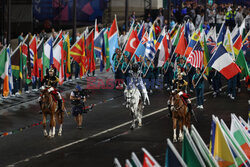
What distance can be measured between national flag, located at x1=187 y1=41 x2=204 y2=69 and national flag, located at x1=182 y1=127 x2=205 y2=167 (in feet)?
67.0

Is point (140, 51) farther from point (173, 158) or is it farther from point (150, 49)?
point (173, 158)

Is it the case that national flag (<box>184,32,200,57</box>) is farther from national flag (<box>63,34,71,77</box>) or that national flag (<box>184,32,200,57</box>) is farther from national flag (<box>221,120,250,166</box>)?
national flag (<box>221,120,250,166</box>)

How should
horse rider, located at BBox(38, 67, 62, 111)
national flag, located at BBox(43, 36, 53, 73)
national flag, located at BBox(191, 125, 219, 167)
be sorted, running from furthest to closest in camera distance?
1. national flag, located at BBox(43, 36, 53, 73)
2. horse rider, located at BBox(38, 67, 62, 111)
3. national flag, located at BBox(191, 125, 219, 167)

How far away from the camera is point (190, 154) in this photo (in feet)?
33.1

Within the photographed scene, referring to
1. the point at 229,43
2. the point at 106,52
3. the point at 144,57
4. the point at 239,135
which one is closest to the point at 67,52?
the point at 106,52

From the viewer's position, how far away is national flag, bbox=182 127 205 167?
996cm

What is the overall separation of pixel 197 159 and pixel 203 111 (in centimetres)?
1952

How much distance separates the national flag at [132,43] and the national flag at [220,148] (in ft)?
78.1

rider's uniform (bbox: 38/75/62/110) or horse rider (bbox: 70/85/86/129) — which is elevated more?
rider's uniform (bbox: 38/75/62/110)

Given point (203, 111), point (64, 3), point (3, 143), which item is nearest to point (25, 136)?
point (3, 143)

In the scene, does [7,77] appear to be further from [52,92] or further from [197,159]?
[197,159]

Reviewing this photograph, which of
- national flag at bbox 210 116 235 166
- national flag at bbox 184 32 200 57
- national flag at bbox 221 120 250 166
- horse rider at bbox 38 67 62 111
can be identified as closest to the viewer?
national flag at bbox 210 116 235 166

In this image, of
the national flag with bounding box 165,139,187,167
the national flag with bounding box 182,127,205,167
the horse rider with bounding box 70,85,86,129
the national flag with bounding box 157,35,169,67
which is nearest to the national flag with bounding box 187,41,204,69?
the national flag with bounding box 157,35,169,67

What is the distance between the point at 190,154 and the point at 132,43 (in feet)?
81.7
